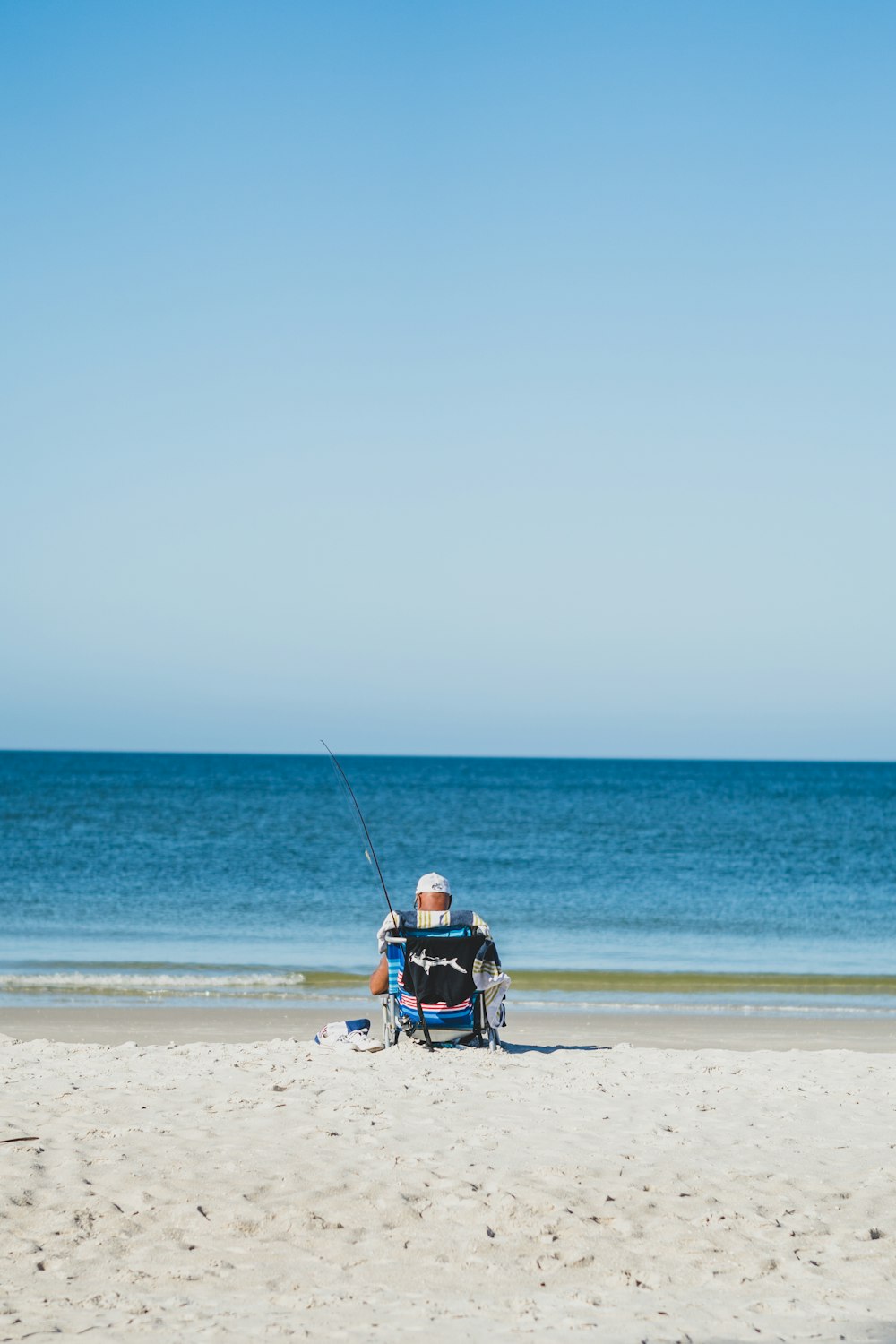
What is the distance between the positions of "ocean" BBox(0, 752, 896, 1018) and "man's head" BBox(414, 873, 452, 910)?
4.92m

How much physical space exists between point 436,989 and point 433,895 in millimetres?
587

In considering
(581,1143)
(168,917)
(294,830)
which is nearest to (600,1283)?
(581,1143)

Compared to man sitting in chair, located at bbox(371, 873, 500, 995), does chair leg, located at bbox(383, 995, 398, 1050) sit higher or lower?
lower

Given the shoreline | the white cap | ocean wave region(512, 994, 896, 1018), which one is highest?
the white cap

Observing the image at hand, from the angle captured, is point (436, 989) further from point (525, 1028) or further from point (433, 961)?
point (525, 1028)

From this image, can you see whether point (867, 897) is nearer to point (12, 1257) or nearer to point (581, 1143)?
point (581, 1143)

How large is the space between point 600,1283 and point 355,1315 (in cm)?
90

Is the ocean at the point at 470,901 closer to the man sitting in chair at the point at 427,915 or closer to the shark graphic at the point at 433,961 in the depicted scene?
the man sitting in chair at the point at 427,915

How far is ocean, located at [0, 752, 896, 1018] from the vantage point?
14.0 meters

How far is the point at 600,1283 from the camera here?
14.5 feet

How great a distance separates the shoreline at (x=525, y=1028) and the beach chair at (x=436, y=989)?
7.03ft

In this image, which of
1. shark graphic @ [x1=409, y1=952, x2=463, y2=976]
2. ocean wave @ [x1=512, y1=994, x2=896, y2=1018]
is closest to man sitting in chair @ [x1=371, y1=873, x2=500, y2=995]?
shark graphic @ [x1=409, y1=952, x2=463, y2=976]

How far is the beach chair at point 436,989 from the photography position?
7.71m

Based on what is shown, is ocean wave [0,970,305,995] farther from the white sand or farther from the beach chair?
the white sand
